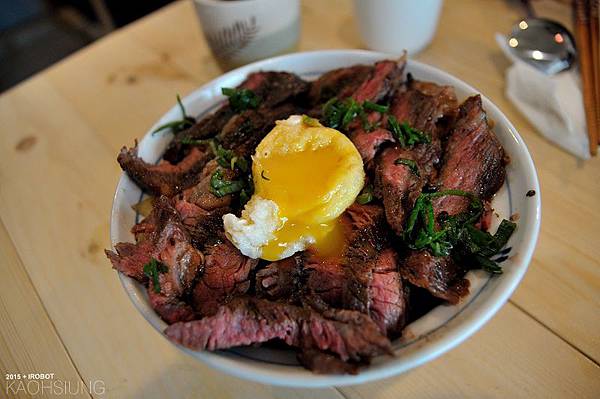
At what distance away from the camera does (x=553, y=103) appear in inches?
90.2

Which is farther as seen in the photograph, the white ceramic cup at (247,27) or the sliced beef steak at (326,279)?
the white ceramic cup at (247,27)

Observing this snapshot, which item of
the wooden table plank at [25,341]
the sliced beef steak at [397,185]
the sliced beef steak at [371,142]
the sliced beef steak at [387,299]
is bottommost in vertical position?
the wooden table plank at [25,341]

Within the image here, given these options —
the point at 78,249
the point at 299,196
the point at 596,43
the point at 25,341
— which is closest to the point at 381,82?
the point at 299,196

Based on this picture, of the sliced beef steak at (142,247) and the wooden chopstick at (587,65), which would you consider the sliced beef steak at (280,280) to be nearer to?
the sliced beef steak at (142,247)

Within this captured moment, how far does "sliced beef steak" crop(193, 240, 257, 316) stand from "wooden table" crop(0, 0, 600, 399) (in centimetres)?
42

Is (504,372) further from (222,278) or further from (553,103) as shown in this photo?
(553,103)

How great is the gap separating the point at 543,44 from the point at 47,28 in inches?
213

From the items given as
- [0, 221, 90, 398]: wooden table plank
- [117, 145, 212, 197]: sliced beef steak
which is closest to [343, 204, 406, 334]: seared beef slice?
[117, 145, 212, 197]: sliced beef steak

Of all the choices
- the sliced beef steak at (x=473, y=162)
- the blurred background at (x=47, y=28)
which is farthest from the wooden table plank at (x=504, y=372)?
the blurred background at (x=47, y=28)

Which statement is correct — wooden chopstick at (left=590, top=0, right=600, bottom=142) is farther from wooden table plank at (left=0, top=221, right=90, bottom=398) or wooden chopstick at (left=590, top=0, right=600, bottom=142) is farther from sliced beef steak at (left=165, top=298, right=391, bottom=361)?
wooden table plank at (left=0, top=221, right=90, bottom=398)

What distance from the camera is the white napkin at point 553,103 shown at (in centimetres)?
223

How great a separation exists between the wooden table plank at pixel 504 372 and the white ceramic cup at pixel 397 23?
1705mm

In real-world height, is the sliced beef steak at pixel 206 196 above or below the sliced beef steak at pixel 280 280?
above

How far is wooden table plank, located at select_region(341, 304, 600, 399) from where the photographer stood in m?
1.61
